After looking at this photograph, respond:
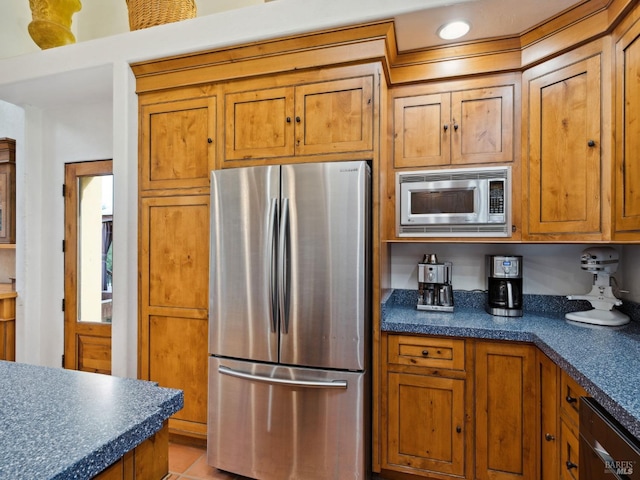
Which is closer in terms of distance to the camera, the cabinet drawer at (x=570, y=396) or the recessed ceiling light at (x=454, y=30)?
the cabinet drawer at (x=570, y=396)

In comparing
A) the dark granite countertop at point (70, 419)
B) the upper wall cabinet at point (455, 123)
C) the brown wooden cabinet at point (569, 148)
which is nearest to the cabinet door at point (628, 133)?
the brown wooden cabinet at point (569, 148)

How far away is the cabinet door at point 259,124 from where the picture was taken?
6.81ft

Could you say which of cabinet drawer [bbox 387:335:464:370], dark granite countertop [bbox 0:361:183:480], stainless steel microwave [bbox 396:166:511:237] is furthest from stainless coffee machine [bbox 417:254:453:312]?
dark granite countertop [bbox 0:361:183:480]

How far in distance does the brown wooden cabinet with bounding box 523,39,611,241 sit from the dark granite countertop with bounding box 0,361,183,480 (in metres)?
2.02

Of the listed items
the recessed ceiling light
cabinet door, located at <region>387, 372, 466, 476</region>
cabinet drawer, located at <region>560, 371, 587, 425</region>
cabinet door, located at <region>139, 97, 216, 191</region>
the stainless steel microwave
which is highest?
the recessed ceiling light

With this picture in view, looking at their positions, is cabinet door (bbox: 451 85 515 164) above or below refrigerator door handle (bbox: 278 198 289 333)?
above

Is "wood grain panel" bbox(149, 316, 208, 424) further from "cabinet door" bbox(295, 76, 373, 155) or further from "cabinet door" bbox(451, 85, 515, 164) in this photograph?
"cabinet door" bbox(451, 85, 515, 164)

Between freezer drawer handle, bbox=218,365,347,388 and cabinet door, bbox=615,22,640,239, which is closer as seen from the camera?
cabinet door, bbox=615,22,640,239

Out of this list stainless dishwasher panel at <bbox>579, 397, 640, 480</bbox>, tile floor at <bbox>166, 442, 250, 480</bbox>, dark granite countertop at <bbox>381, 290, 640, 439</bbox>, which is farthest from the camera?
tile floor at <bbox>166, 442, 250, 480</bbox>

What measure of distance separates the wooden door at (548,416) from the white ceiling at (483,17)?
1.76 m

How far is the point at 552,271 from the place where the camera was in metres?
2.27

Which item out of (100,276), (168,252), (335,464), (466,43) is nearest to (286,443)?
(335,464)

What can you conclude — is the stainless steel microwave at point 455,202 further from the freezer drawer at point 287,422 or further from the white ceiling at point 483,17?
the freezer drawer at point 287,422

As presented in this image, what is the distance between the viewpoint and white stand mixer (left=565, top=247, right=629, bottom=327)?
188 cm
